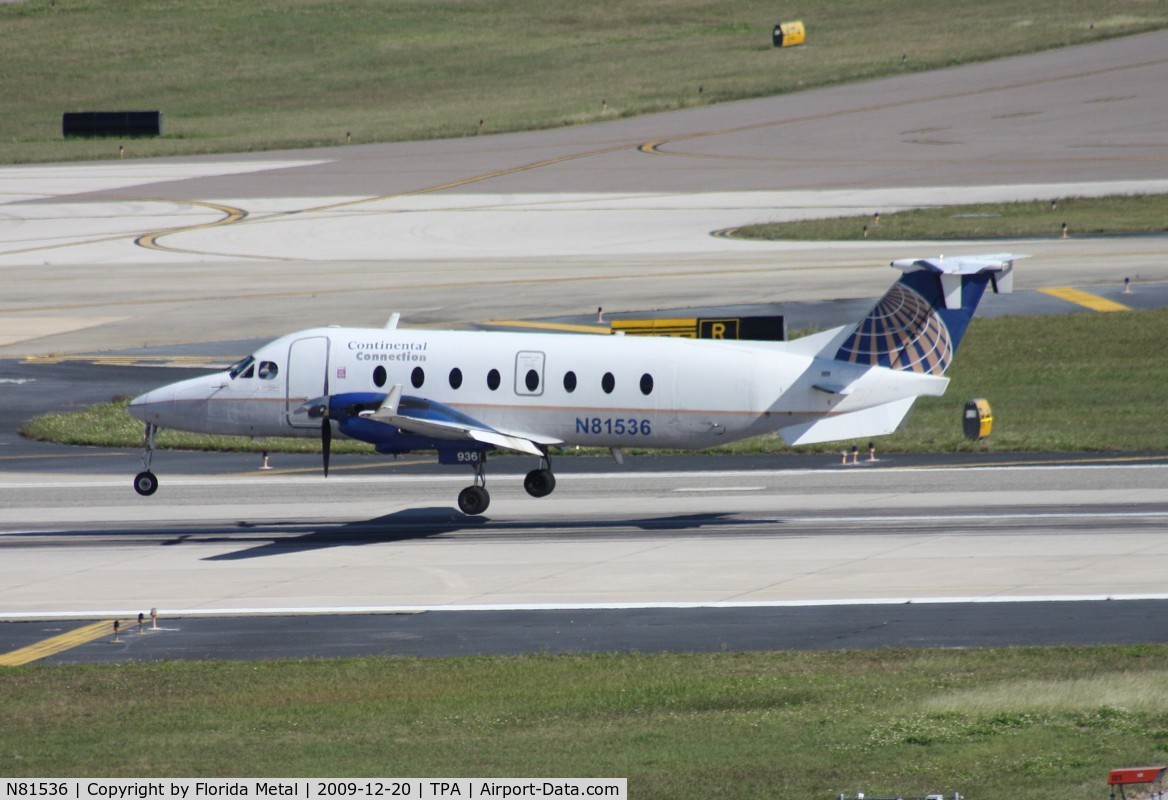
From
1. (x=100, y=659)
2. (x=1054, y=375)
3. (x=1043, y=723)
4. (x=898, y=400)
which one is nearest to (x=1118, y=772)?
(x=1043, y=723)

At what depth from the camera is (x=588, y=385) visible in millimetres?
31391

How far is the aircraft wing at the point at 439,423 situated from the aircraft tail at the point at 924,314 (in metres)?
6.55

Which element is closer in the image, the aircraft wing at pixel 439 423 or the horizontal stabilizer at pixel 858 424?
the aircraft wing at pixel 439 423

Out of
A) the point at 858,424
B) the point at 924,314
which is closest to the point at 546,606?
the point at 858,424

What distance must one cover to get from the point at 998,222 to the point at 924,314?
40.1 meters

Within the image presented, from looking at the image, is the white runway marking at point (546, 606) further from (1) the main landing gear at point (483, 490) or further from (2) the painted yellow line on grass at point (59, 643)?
(1) the main landing gear at point (483, 490)

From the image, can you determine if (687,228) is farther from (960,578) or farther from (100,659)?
(100,659)

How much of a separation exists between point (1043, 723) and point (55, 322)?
46905 millimetres

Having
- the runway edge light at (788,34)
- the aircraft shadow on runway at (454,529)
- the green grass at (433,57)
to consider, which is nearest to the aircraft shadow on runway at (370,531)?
the aircraft shadow on runway at (454,529)

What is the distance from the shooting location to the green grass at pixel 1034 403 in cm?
3903

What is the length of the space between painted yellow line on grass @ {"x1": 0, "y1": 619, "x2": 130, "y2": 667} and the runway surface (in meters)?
0.22

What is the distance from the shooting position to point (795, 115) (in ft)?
334

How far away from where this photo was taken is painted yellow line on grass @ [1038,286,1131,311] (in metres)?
52.7

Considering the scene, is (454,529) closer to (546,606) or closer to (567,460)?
(546,606)
